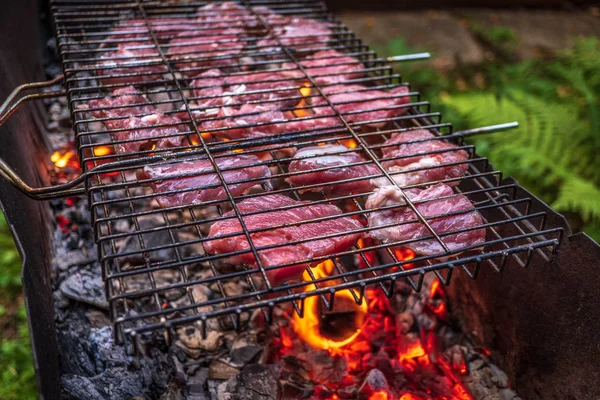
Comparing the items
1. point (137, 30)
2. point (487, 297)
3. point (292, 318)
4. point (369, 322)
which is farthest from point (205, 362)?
point (137, 30)

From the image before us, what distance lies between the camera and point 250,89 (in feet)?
10.8

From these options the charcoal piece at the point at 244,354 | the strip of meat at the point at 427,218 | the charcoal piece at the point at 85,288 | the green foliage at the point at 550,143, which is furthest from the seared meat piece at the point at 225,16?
the green foliage at the point at 550,143

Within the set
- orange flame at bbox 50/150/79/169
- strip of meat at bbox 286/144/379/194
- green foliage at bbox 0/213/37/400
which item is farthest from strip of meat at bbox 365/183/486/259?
green foliage at bbox 0/213/37/400

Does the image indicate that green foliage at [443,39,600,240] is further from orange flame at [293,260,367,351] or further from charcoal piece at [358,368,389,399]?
charcoal piece at [358,368,389,399]

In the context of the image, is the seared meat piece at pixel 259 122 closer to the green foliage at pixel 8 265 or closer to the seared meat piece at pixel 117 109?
the seared meat piece at pixel 117 109

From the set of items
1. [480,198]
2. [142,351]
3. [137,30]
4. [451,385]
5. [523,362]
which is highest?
[137,30]

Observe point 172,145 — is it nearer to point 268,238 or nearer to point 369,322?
point 268,238

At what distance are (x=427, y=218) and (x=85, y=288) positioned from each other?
79.4 inches

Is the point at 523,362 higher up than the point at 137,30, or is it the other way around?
the point at 137,30

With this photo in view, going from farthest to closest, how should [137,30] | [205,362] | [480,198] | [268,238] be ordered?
[137,30] < [205,362] < [480,198] < [268,238]

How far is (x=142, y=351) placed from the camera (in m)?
2.85

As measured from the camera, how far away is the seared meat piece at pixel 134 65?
3219 millimetres

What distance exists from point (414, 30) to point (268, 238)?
6.41 metres

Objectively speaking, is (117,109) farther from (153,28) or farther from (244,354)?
(244,354)
